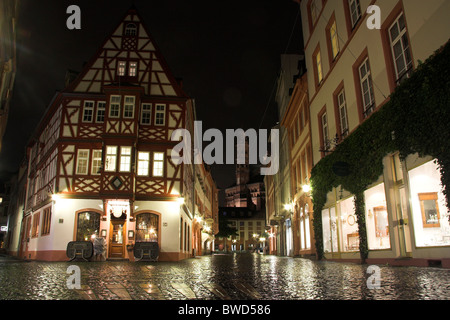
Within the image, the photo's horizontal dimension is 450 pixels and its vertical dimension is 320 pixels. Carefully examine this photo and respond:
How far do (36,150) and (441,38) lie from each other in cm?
3380

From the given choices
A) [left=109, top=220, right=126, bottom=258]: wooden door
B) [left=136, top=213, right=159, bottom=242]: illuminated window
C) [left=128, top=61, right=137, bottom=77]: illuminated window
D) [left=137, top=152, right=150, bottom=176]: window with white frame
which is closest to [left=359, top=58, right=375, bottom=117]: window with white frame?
[left=137, top=152, right=150, bottom=176]: window with white frame

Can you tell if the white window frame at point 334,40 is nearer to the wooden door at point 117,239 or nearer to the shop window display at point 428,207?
the shop window display at point 428,207

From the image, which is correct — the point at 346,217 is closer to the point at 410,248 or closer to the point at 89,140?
the point at 410,248

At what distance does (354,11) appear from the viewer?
14.3 m

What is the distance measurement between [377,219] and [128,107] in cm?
1634

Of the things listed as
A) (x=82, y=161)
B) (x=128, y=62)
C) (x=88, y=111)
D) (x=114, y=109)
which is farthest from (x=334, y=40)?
(x=82, y=161)

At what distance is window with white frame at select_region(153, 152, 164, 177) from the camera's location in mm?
23234

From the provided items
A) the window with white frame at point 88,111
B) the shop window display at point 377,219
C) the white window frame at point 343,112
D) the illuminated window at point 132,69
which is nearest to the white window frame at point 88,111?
the window with white frame at point 88,111

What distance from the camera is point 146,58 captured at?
24.8 m

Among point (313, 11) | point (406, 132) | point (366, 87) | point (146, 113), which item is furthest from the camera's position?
point (146, 113)

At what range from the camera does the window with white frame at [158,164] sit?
23234 mm

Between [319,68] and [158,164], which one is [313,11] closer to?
[319,68]

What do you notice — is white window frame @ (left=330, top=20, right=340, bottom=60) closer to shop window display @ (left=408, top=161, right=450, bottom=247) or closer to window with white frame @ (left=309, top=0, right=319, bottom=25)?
window with white frame @ (left=309, top=0, right=319, bottom=25)

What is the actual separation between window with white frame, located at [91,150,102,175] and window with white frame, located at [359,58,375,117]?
1599 centimetres
